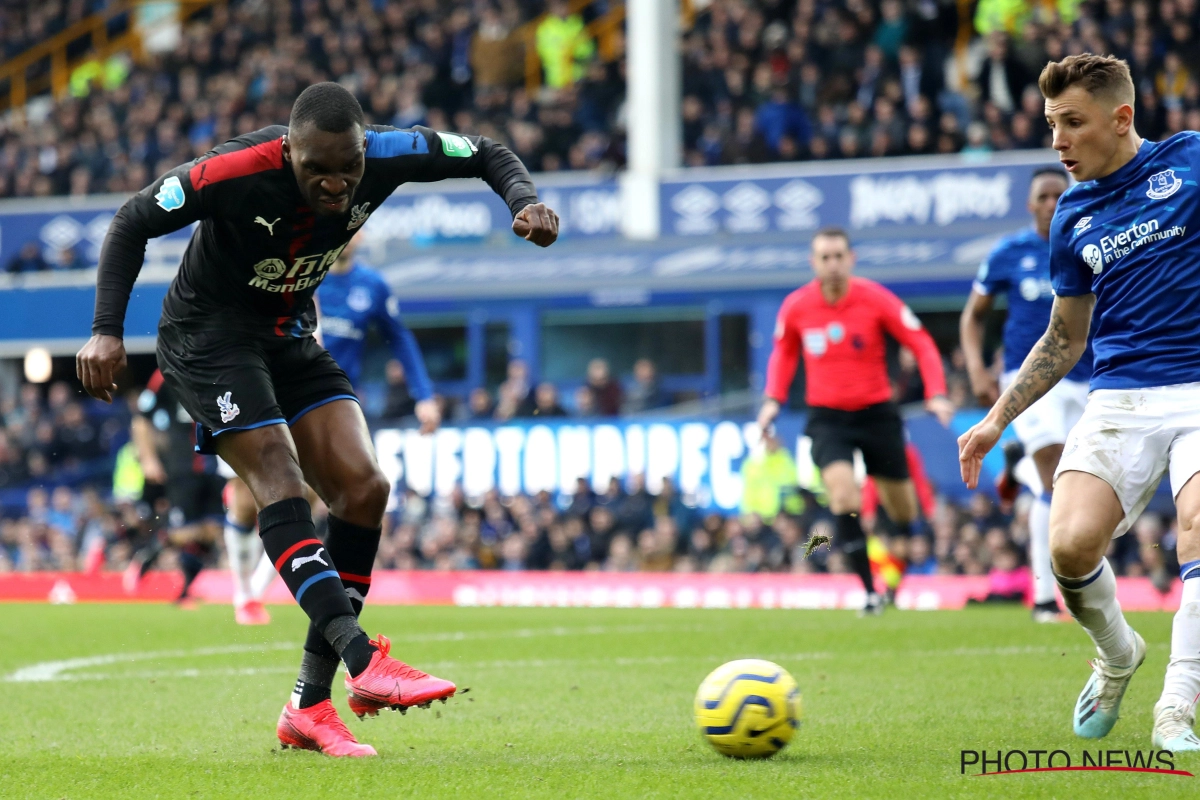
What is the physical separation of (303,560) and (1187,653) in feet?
8.81

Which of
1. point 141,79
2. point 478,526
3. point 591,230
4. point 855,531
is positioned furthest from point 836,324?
point 141,79

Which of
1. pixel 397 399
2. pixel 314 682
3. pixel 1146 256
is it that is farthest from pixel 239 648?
pixel 397 399

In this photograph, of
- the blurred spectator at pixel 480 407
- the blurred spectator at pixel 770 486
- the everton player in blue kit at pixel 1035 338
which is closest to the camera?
the everton player in blue kit at pixel 1035 338

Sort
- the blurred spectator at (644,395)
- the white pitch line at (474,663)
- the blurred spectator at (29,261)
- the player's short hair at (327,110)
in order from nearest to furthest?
1. the player's short hair at (327,110)
2. the white pitch line at (474,663)
3. the blurred spectator at (644,395)
4. the blurred spectator at (29,261)

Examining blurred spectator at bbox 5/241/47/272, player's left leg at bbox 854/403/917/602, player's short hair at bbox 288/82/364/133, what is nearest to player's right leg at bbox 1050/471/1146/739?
player's short hair at bbox 288/82/364/133

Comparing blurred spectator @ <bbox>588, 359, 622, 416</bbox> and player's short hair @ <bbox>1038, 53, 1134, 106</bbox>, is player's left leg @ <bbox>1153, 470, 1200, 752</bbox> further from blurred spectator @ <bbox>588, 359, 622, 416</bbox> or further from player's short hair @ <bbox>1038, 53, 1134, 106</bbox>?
blurred spectator @ <bbox>588, 359, 622, 416</bbox>

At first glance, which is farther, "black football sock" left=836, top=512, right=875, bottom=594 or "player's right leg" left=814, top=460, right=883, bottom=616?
Result: "black football sock" left=836, top=512, right=875, bottom=594

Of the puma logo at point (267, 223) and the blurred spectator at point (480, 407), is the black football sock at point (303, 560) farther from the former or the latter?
the blurred spectator at point (480, 407)

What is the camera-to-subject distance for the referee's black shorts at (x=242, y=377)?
5145 millimetres

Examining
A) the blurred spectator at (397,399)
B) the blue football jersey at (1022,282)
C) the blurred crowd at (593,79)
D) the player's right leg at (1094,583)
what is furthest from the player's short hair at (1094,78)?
the blurred spectator at (397,399)

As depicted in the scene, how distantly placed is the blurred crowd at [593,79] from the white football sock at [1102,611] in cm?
1258

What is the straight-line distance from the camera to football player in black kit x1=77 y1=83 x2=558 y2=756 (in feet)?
15.9

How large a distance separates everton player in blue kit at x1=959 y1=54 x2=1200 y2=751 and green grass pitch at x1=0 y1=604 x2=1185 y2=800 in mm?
659

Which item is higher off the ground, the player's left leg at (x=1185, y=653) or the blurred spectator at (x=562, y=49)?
the blurred spectator at (x=562, y=49)
